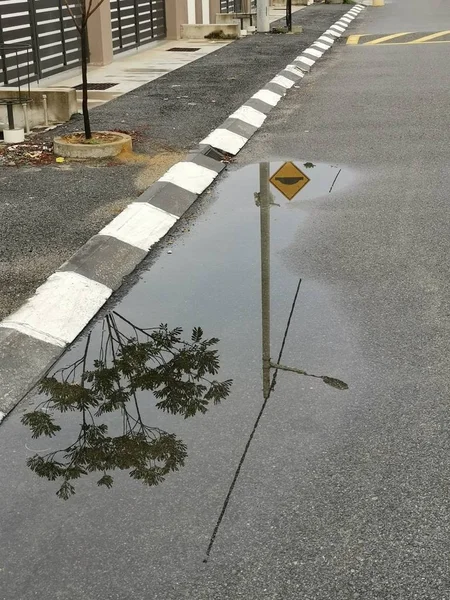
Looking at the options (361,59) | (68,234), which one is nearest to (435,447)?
(68,234)

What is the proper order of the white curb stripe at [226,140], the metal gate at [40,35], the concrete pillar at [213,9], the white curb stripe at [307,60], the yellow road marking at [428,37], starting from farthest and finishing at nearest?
the concrete pillar at [213,9]
the yellow road marking at [428,37]
the white curb stripe at [307,60]
the metal gate at [40,35]
the white curb stripe at [226,140]

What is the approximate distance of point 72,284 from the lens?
5.02 m

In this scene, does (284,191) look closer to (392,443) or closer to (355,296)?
(355,296)

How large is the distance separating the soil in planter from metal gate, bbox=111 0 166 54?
9.70 m

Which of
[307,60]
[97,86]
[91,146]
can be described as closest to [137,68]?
[97,86]

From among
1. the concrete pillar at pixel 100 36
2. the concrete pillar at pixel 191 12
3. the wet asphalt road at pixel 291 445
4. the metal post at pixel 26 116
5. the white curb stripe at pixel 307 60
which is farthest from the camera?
the concrete pillar at pixel 191 12

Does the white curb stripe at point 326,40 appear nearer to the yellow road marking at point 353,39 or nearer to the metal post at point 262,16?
the yellow road marking at point 353,39

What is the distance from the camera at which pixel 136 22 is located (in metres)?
19.3

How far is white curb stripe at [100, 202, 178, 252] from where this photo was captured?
234 inches

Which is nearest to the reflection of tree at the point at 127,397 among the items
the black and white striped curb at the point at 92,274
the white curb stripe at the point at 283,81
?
the black and white striped curb at the point at 92,274

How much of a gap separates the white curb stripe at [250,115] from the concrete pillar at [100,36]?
20.1 feet

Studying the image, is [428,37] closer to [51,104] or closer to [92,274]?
[51,104]

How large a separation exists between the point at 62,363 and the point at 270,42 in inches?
685

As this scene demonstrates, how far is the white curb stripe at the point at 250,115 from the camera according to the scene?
Answer: 10367 millimetres
